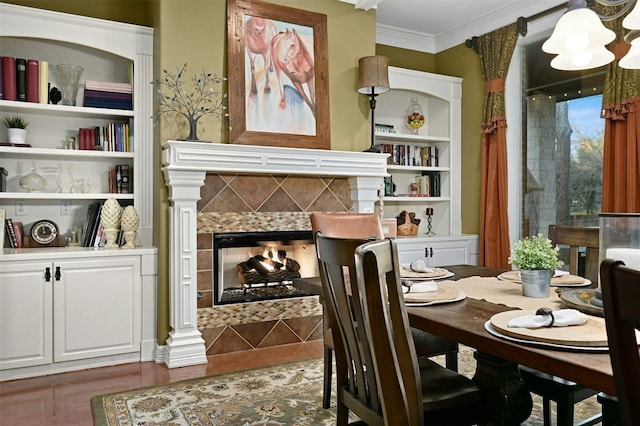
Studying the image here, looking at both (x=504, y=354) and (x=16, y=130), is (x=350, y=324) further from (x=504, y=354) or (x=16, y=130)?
(x=16, y=130)

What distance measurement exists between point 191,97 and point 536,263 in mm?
2651

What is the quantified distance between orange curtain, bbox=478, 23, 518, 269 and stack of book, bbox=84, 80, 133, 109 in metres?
3.20

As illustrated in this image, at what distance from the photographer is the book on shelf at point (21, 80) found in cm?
341

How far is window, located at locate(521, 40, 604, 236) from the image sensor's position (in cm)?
402

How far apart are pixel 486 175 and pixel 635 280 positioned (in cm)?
421

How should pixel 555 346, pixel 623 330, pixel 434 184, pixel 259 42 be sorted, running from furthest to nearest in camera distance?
pixel 434 184
pixel 259 42
pixel 555 346
pixel 623 330

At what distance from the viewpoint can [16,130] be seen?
345 centimetres

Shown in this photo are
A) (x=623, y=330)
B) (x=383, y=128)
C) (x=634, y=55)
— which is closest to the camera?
(x=623, y=330)

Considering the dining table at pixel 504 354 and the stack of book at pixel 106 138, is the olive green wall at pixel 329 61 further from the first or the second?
the dining table at pixel 504 354

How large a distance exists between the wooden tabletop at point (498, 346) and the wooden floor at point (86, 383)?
6.35ft

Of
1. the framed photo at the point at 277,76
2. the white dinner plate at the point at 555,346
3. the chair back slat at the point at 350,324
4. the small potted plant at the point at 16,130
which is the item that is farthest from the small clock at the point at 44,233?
the white dinner plate at the point at 555,346

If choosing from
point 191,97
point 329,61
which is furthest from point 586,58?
point 191,97

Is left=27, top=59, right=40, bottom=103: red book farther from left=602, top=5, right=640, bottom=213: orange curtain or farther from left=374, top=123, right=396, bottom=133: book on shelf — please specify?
left=602, top=5, right=640, bottom=213: orange curtain

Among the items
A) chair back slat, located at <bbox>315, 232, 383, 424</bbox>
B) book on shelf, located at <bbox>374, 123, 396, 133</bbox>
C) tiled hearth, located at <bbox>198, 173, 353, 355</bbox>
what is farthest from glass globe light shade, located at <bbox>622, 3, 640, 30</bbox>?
book on shelf, located at <bbox>374, 123, 396, 133</bbox>
